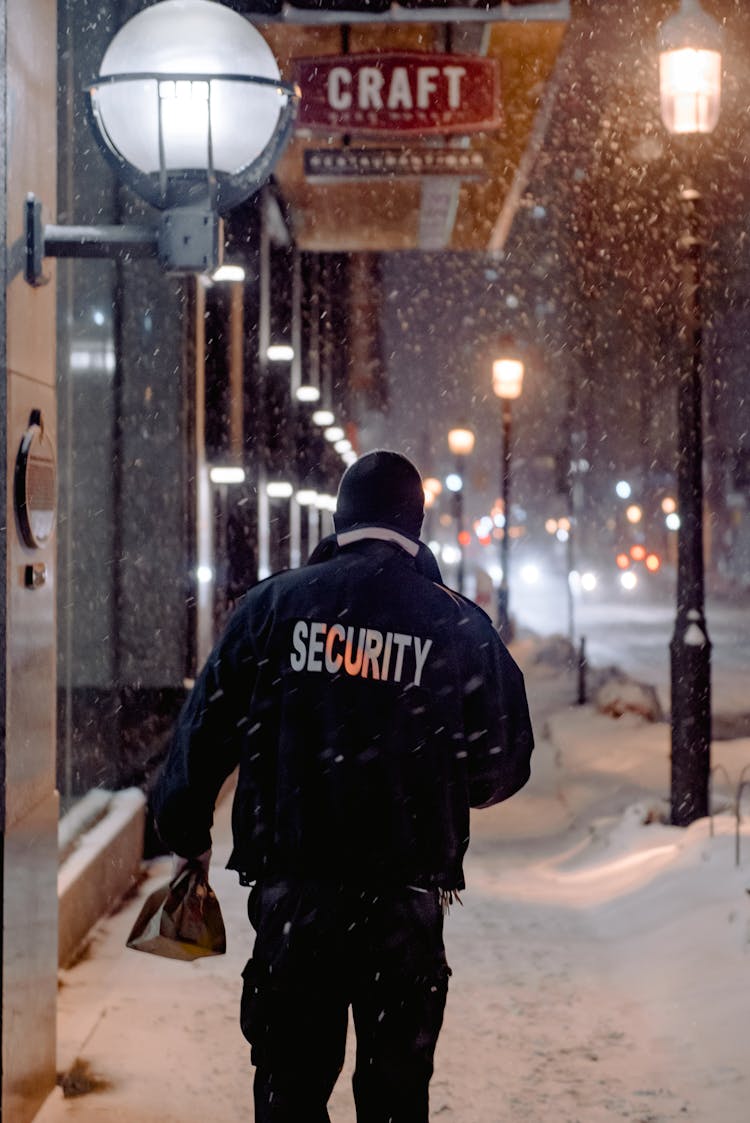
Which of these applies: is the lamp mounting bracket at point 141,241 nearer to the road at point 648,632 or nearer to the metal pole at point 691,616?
the metal pole at point 691,616

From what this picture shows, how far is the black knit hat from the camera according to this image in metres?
3.51

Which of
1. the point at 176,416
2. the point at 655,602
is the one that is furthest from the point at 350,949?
the point at 655,602

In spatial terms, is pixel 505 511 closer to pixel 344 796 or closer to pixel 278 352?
pixel 278 352

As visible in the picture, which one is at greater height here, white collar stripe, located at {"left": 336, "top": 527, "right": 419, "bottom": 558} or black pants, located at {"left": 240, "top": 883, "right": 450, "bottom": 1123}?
white collar stripe, located at {"left": 336, "top": 527, "right": 419, "bottom": 558}

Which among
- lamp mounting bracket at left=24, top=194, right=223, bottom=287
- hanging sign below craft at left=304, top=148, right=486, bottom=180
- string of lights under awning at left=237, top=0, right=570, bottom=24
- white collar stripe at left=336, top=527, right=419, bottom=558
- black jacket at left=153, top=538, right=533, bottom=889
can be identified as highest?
string of lights under awning at left=237, top=0, right=570, bottom=24

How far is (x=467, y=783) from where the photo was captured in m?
3.46

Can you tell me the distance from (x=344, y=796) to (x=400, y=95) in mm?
8008

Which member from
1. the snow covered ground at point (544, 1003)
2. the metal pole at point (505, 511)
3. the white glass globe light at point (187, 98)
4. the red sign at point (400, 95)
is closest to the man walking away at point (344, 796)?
the white glass globe light at point (187, 98)

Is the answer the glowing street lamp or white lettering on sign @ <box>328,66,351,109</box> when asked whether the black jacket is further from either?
white lettering on sign @ <box>328,66,351,109</box>

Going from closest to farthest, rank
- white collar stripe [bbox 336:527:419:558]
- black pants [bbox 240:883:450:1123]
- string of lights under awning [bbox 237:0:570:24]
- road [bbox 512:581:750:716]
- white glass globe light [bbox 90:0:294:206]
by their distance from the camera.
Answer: black pants [bbox 240:883:450:1123]
white collar stripe [bbox 336:527:419:558]
white glass globe light [bbox 90:0:294:206]
string of lights under awning [bbox 237:0:570:24]
road [bbox 512:581:750:716]

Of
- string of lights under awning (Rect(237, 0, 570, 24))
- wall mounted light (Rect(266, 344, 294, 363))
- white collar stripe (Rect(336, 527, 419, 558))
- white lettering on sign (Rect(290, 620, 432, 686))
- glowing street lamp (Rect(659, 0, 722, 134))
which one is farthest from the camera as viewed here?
wall mounted light (Rect(266, 344, 294, 363))

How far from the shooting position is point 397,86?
33.0 ft

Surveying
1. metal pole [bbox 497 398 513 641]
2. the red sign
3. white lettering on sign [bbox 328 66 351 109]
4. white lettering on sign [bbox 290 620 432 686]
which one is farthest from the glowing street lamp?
metal pole [bbox 497 398 513 641]

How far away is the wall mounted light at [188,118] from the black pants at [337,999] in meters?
2.05
